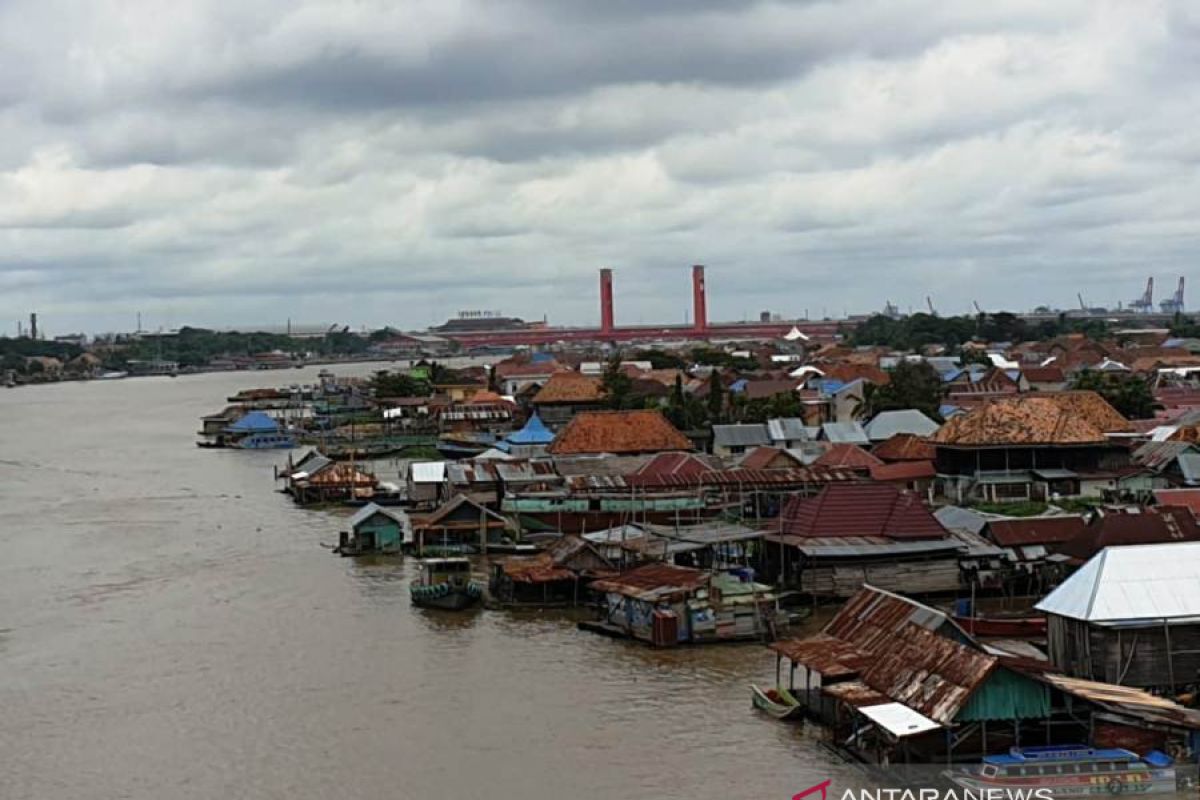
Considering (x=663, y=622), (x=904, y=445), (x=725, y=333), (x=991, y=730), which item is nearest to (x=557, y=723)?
(x=663, y=622)

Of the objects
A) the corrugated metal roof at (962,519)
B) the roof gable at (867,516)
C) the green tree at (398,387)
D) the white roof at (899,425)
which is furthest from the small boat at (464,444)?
the roof gable at (867,516)

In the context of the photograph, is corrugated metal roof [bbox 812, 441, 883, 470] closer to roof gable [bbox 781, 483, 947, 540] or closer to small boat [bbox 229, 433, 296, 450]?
roof gable [bbox 781, 483, 947, 540]

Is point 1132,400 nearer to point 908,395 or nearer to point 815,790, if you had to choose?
point 908,395

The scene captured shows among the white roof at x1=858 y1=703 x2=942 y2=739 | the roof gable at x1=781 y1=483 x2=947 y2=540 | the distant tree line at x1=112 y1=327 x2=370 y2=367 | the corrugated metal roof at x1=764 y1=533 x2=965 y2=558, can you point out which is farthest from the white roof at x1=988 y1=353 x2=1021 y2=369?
the distant tree line at x1=112 y1=327 x2=370 y2=367

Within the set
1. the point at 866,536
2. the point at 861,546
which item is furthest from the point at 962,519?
the point at 861,546

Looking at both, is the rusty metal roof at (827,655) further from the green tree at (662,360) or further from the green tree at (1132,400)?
the green tree at (662,360)
